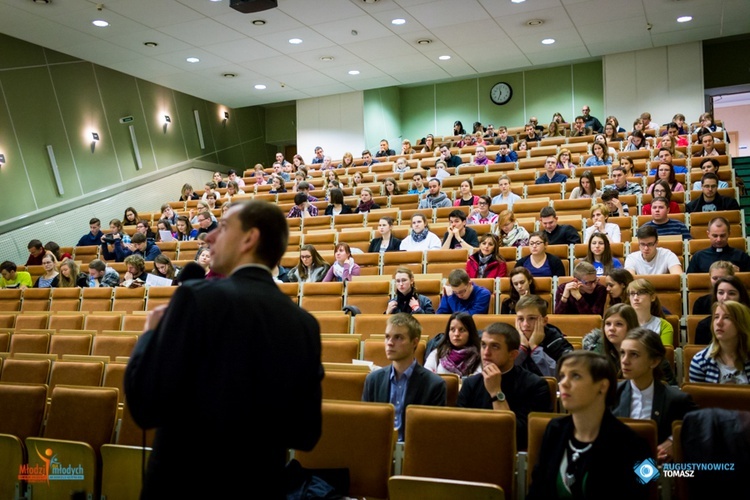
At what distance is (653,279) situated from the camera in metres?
4.30

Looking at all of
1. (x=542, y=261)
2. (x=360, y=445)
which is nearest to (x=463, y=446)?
(x=360, y=445)

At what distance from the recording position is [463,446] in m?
2.28

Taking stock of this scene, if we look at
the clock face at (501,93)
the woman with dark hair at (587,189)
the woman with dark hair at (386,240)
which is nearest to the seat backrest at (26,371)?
the woman with dark hair at (386,240)

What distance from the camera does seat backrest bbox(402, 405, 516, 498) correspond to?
224cm

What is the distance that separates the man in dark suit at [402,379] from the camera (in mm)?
2748

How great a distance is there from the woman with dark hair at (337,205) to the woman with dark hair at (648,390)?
19.4 feet

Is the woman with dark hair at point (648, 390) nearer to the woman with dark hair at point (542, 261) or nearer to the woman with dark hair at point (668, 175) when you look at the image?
the woman with dark hair at point (542, 261)

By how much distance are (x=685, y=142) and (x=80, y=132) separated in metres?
9.32

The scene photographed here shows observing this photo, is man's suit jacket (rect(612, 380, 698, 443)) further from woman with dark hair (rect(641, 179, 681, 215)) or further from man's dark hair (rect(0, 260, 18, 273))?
man's dark hair (rect(0, 260, 18, 273))

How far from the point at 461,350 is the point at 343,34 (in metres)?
7.76

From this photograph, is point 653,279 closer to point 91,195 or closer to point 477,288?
point 477,288

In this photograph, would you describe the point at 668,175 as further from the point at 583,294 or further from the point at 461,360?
the point at 461,360

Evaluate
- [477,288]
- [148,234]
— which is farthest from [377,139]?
[477,288]

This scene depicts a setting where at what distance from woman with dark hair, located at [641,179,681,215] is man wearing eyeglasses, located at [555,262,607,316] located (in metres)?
1.97
